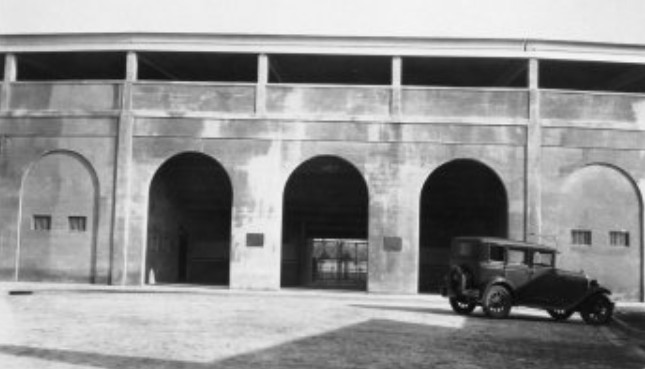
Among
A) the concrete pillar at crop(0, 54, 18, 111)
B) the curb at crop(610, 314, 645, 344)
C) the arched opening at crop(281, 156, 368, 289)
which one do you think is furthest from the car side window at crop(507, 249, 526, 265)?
the concrete pillar at crop(0, 54, 18, 111)

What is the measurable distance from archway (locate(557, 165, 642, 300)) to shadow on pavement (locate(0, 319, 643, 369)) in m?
11.1

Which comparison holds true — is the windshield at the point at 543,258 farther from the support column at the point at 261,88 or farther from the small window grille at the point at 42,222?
the small window grille at the point at 42,222

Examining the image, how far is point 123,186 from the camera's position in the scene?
24.2 metres

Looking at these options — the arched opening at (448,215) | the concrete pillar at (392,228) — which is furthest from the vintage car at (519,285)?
the arched opening at (448,215)

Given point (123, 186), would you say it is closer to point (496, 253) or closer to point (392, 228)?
point (392, 228)

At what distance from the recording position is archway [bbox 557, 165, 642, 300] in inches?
927

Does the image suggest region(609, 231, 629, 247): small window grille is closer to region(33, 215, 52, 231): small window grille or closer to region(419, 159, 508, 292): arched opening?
region(419, 159, 508, 292): arched opening

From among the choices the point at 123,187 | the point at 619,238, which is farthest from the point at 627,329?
the point at 123,187

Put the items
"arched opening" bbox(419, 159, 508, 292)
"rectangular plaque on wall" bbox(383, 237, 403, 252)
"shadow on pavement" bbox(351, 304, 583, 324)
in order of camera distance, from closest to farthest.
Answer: "shadow on pavement" bbox(351, 304, 583, 324) < "rectangular plaque on wall" bbox(383, 237, 403, 252) < "arched opening" bbox(419, 159, 508, 292)

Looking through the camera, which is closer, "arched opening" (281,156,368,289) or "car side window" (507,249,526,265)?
"car side window" (507,249,526,265)

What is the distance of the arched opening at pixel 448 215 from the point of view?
27891 mm

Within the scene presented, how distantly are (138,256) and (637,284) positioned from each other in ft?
48.3

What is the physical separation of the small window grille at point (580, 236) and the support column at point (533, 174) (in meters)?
1.06

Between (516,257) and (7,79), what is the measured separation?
1705 centimetres
